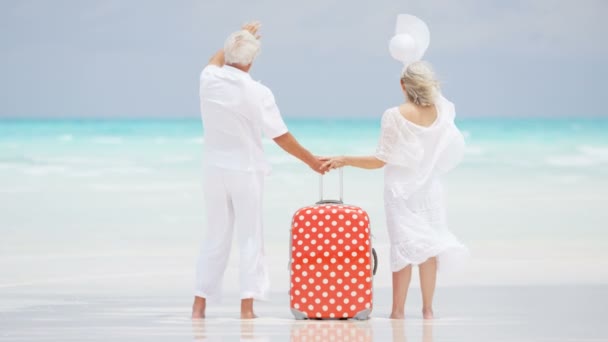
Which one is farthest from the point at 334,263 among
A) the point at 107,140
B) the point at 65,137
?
the point at 65,137

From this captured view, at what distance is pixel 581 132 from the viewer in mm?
27406

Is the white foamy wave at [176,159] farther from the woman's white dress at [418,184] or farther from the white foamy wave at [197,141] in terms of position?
the woman's white dress at [418,184]

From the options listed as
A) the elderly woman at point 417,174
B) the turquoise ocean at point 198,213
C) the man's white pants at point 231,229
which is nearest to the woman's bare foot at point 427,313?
the elderly woman at point 417,174

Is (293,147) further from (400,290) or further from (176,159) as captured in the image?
(176,159)

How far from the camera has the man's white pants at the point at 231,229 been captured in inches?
184

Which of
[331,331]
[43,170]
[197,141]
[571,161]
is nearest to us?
[331,331]

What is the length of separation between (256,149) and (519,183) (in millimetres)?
7949

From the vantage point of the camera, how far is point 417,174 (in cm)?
475

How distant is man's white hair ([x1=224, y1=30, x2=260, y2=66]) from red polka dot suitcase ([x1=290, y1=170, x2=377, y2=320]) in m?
0.61

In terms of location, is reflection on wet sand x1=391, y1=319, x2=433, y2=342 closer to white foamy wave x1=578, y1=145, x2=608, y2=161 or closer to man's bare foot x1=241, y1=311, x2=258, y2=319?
man's bare foot x1=241, y1=311, x2=258, y2=319

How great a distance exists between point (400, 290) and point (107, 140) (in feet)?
65.4

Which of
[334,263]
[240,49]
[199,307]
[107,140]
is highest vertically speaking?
[107,140]

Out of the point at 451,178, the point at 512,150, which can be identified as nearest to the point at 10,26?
the point at 512,150

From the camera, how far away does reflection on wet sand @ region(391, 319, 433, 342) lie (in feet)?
13.8
